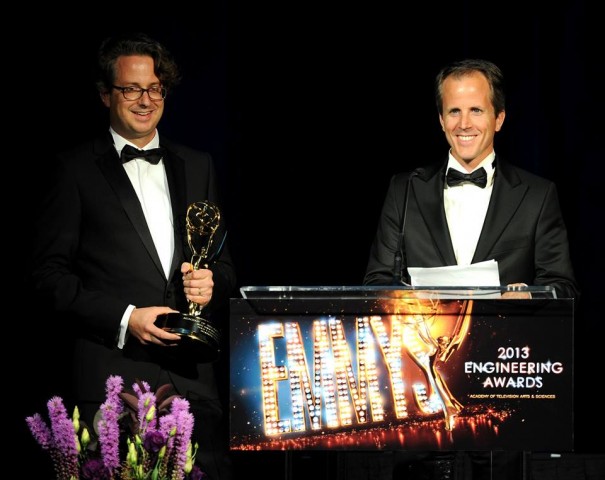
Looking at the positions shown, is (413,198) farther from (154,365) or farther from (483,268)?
(154,365)

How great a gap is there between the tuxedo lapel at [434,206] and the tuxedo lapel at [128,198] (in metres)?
0.86

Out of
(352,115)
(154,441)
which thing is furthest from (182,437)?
(352,115)

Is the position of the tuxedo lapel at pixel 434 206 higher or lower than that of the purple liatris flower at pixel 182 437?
higher

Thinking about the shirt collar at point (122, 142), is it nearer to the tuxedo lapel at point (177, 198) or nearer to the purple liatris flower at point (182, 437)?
the tuxedo lapel at point (177, 198)

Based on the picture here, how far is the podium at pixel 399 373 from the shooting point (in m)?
2.71

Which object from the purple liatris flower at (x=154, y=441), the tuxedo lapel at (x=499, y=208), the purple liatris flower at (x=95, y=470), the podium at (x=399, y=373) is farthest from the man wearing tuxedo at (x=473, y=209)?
the purple liatris flower at (x=95, y=470)

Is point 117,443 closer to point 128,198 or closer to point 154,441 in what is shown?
point 154,441

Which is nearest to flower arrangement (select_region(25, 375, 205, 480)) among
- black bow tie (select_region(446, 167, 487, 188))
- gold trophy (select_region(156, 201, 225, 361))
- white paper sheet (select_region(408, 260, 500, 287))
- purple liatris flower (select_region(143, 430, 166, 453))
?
purple liatris flower (select_region(143, 430, 166, 453))

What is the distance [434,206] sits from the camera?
359 cm

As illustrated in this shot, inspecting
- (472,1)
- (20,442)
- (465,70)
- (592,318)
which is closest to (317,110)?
(472,1)

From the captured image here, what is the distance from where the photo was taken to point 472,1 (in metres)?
4.62

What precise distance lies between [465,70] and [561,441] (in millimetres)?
1399

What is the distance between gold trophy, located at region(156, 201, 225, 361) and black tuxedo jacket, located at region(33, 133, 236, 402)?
113 millimetres

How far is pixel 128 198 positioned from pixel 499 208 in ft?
→ 3.81
